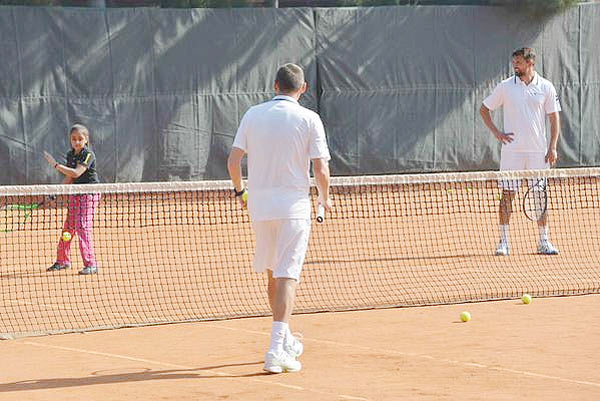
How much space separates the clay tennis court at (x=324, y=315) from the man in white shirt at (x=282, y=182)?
11.2 inches

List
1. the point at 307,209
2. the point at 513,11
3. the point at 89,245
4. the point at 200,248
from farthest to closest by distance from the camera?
the point at 513,11 → the point at 200,248 → the point at 89,245 → the point at 307,209

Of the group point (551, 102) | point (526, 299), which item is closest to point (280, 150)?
point (526, 299)

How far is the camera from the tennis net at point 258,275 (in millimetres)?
8008

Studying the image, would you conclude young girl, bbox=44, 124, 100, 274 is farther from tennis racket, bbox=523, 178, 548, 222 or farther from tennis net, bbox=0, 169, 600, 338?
tennis racket, bbox=523, 178, 548, 222

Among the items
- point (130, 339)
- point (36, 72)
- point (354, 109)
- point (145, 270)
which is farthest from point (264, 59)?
point (130, 339)

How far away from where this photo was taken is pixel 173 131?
50.6 feet

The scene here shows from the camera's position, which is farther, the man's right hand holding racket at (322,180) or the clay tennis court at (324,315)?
the man's right hand holding racket at (322,180)

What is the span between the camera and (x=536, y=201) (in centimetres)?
1005

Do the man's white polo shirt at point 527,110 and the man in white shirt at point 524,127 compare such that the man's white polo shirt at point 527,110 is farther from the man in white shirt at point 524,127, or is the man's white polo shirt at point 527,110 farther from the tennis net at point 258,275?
the tennis net at point 258,275

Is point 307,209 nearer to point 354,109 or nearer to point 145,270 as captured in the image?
point 145,270

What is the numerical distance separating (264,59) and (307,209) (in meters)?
9.99

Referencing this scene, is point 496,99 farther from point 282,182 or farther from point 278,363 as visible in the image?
point 278,363

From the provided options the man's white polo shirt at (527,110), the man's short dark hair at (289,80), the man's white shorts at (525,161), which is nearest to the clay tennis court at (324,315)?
the man's white shorts at (525,161)

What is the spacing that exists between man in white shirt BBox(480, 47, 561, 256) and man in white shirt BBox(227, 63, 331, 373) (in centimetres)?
438
